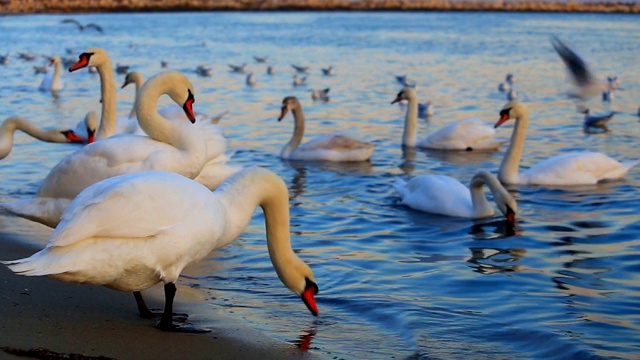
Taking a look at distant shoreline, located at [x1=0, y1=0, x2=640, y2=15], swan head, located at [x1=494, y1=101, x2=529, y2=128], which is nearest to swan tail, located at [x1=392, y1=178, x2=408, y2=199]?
swan head, located at [x1=494, y1=101, x2=529, y2=128]

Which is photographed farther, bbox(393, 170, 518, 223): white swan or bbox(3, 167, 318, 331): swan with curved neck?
bbox(393, 170, 518, 223): white swan

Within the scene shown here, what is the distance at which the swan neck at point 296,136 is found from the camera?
1256 cm

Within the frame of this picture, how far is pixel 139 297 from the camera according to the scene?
5059 millimetres

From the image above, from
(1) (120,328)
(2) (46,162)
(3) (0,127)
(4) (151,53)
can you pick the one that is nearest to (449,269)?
(1) (120,328)

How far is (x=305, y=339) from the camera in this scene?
5121 millimetres

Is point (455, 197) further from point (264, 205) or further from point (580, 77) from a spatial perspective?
point (264, 205)

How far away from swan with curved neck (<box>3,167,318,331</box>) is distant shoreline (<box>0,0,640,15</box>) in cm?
6347

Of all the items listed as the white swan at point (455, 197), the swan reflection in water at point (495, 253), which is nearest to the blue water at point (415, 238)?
the swan reflection in water at point (495, 253)

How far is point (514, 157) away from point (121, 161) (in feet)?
18.6

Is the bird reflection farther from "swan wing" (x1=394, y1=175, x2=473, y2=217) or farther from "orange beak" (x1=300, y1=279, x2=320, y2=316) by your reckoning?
"swan wing" (x1=394, y1=175, x2=473, y2=217)

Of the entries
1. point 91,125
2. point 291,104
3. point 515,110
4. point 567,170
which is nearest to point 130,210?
point 91,125

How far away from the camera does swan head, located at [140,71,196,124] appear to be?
269 inches

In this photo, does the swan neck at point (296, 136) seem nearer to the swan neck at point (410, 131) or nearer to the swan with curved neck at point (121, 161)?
the swan neck at point (410, 131)

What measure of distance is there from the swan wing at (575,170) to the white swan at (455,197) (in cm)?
147
